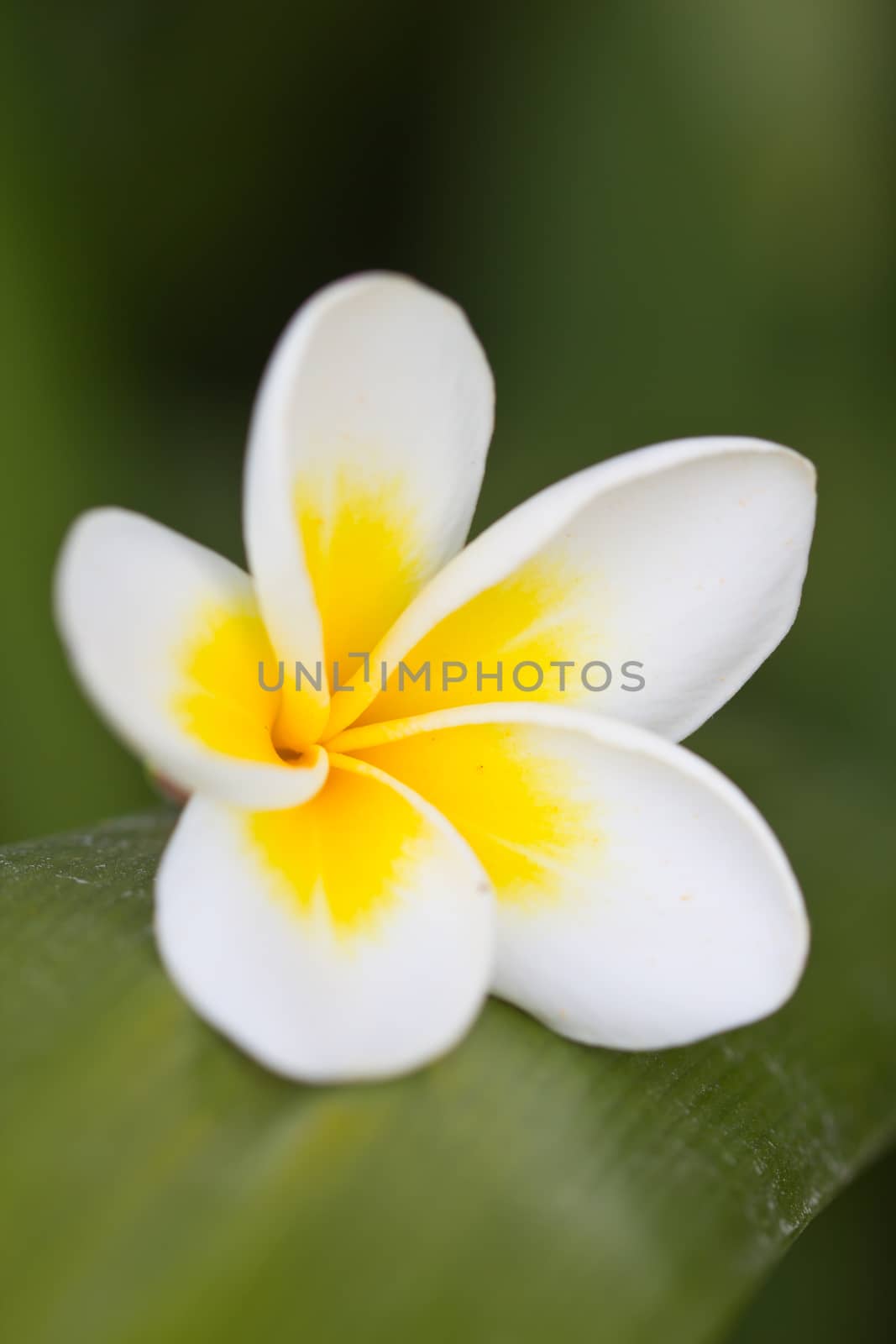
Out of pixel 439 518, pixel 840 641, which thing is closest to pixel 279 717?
pixel 439 518

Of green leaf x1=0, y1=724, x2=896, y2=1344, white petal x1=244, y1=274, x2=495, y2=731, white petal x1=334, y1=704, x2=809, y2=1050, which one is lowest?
green leaf x1=0, y1=724, x2=896, y2=1344

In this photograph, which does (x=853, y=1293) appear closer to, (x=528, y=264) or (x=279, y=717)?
(x=279, y=717)

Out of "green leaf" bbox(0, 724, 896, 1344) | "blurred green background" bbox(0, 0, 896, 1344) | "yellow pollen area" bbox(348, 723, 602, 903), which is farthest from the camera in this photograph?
"blurred green background" bbox(0, 0, 896, 1344)

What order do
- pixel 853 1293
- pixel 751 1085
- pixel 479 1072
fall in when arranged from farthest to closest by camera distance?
pixel 853 1293 → pixel 751 1085 → pixel 479 1072

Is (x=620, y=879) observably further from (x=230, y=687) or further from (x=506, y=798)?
(x=230, y=687)

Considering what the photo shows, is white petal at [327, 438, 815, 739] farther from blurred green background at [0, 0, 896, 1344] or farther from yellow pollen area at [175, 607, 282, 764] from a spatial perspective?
blurred green background at [0, 0, 896, 1344]

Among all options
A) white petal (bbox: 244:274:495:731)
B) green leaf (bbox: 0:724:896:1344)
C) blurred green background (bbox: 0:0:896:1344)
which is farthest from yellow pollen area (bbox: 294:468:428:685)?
blurred green background (bbox: 0:0:896:1344)
